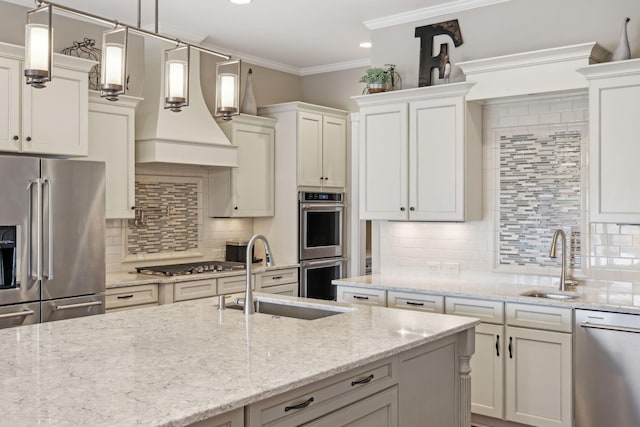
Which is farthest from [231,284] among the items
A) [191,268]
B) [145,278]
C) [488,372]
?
[488,372]

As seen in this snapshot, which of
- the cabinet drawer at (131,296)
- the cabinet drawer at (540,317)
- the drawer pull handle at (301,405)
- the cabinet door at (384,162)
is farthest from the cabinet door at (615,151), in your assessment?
the cabinet drawer at (131,296)

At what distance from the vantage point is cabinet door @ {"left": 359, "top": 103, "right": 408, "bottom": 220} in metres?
4.68

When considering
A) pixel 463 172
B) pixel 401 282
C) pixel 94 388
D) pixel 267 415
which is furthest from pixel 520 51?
pixel 94 388

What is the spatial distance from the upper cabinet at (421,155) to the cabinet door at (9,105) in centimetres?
241

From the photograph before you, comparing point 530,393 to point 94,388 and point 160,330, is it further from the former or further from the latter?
point 94,388

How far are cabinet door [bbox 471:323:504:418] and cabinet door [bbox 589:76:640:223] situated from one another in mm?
956

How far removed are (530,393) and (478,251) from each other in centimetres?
114

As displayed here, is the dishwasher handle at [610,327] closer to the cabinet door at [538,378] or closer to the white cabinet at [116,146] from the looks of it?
the cabinet door at [538,378]

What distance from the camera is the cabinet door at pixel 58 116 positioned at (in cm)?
412

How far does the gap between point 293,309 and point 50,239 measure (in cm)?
171

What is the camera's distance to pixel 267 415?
195 cm

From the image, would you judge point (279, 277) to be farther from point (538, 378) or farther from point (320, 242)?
point (538, 378)

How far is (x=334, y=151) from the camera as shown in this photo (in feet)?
20.8

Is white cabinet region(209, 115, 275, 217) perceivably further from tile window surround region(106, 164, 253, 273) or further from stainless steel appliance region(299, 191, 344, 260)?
stainless steel appliance region(299, 191, 344, 260)
